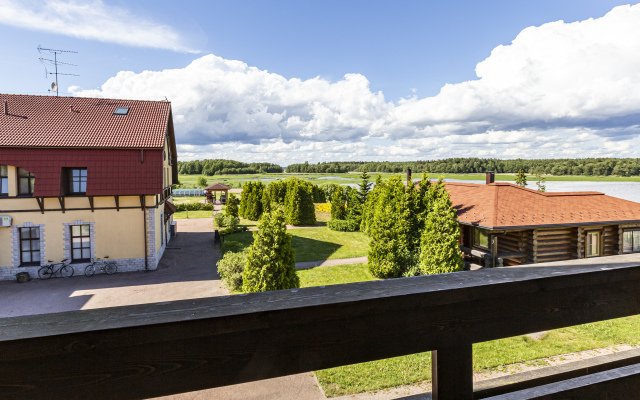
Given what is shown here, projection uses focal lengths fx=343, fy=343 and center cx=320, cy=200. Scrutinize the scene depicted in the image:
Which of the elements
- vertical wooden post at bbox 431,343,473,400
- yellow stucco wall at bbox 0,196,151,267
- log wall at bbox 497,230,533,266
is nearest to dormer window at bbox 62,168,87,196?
yellow stucco wall at bbox 0,196,151,267

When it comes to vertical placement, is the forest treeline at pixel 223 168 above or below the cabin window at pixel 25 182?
above

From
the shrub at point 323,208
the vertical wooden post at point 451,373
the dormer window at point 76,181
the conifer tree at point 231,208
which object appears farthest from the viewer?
the shrub at point 323,208

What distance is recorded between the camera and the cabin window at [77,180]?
1367cm

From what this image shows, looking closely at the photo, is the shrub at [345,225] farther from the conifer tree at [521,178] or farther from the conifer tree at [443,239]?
the conifer tree at [521,178]

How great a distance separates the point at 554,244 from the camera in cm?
1242

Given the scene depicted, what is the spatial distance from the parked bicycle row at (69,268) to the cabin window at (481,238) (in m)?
14.3

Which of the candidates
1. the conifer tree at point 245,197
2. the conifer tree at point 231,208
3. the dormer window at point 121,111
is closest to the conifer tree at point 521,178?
the conifer tree at point 245,197

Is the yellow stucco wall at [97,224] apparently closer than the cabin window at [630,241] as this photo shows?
No

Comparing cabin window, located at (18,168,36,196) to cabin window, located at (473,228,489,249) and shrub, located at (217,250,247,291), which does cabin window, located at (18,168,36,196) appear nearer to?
shrub, located at (217,250,247,291)

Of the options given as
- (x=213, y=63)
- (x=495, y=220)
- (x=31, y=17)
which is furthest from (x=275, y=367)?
(x=213, y=63)

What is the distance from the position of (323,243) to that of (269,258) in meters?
11.3

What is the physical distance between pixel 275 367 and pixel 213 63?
45.5 ft

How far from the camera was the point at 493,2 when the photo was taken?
650 cm

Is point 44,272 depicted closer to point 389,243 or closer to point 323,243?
point 323,243
